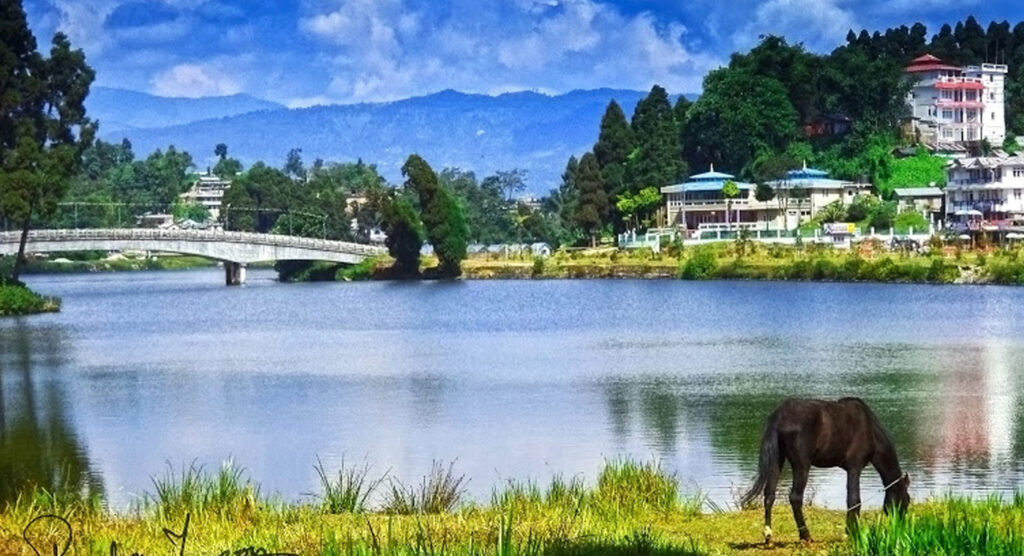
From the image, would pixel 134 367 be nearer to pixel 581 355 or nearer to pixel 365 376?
pixel 365 376

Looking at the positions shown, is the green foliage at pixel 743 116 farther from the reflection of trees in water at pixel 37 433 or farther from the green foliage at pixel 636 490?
the green foliage at pixel 636 490

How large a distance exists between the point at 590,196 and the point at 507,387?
268 ft

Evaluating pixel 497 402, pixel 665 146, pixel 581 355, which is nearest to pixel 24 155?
pixel 581 355

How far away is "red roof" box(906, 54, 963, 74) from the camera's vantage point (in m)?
136

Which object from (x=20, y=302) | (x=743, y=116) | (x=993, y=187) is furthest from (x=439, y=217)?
(x=20, y=302)

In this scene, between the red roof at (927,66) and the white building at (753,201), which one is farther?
the red roof at (927,66)

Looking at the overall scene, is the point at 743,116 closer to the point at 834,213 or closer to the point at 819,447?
the point at 834,213

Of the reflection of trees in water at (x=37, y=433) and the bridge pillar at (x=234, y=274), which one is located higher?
the bridge pillar at (x=234, y=274)

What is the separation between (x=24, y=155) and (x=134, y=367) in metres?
24.9

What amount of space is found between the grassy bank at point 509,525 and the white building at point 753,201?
9710 centimetres

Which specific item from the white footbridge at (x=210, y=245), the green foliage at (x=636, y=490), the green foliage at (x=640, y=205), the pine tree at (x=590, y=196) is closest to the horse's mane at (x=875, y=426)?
the green foliage at (x=636, y=490)

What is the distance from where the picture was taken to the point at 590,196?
12006 centimetres

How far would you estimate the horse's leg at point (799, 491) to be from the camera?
1482 cm

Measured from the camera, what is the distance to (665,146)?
123188mm
